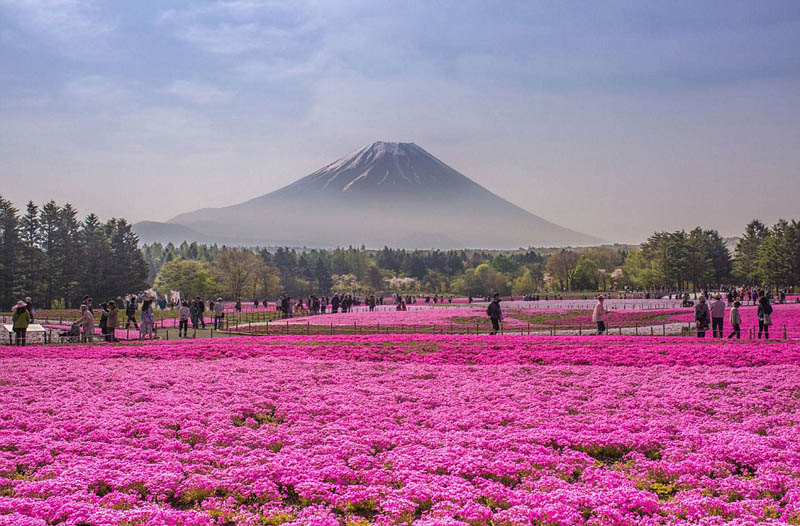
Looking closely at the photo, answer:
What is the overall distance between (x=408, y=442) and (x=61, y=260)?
96869mm

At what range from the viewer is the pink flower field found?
873 cm

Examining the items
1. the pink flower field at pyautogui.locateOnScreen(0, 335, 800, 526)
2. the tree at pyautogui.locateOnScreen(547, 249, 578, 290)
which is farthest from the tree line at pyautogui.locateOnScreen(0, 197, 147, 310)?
the tree at pyautogui.locateOnScreen(547, 249, 578, 290)

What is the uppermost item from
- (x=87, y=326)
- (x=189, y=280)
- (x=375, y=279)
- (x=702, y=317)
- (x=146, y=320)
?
(x=375, y=279)

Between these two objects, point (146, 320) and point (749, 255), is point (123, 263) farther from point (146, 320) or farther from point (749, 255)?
point (749, 255)

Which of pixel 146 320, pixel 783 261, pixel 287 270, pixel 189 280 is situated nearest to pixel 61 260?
pixel 189 280

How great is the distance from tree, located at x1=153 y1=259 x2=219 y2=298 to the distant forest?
195 millimetres

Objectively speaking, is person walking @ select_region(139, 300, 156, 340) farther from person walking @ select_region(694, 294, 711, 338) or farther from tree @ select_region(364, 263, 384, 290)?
tree @ select_region(364, 263, 384, 290)

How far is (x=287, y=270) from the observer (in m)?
182

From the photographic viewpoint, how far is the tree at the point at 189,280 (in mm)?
121875

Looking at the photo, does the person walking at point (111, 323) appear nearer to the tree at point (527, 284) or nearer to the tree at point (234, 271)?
the tree at point (234, 271)

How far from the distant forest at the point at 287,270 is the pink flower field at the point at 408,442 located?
81541 mm

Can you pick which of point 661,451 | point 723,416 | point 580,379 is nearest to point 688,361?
point 580,379

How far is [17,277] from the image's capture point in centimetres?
8881

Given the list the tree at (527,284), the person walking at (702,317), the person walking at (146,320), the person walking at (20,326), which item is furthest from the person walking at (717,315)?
the tree at (527,284)
